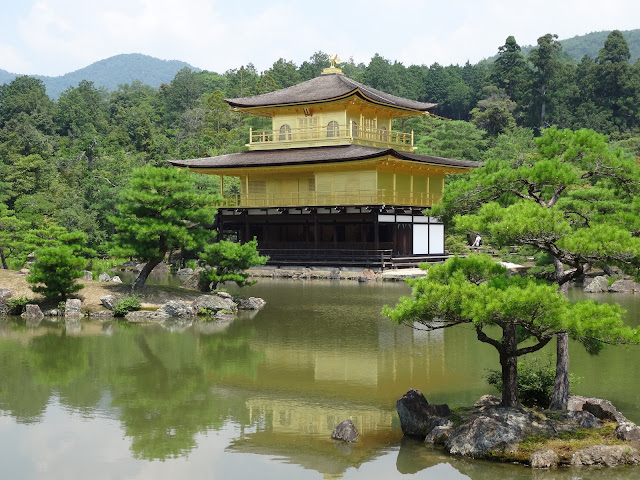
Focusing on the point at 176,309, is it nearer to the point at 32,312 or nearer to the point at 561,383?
the point at 32,312

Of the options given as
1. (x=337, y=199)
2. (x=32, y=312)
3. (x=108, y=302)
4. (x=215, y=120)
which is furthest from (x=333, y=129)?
(x=215, y=120)

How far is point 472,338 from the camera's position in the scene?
1855cm

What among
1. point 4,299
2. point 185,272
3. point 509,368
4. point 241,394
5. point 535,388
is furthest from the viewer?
point 185,272

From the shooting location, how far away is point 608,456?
30.8 ft

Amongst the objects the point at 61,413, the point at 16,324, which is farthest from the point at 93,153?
the point at 61,413

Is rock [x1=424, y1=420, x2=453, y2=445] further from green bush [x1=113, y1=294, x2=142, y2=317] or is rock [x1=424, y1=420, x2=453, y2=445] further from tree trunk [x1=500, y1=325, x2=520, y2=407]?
green bush [x1=113, y1=294, x2=142, y2=317]

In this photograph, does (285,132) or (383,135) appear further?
(285,132)

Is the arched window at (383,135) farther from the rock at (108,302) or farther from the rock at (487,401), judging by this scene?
the rock at (487,401)

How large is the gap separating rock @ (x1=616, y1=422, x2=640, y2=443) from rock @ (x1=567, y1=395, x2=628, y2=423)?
0.57 meters

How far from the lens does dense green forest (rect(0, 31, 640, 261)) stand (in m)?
46.8

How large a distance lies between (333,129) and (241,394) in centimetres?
2756

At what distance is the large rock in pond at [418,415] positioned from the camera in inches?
417

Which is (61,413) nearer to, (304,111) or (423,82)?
(304,111)

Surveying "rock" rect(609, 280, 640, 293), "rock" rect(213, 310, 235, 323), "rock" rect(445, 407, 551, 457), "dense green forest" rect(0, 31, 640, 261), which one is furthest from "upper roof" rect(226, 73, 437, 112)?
"rock" rect(445, 407, 551, 457)
